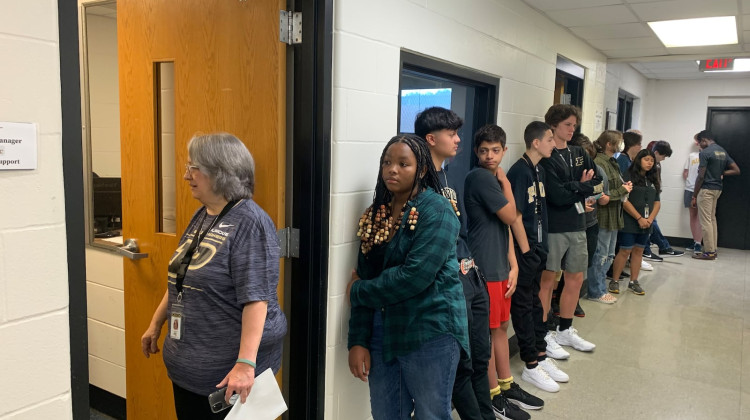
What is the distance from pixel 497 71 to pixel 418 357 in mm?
1991

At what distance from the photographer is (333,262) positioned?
2.05 metres

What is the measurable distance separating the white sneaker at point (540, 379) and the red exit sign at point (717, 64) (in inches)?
194

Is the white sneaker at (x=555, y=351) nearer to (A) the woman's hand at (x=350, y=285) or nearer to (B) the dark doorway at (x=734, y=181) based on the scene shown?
(A) the woman's hand at (x=350, y=285)

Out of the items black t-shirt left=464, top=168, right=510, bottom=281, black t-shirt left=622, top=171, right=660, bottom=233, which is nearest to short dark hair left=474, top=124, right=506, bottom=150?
black t-shirt left=464, top=168, right=510, bottom=281

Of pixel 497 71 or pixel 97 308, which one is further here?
pixel 497 71

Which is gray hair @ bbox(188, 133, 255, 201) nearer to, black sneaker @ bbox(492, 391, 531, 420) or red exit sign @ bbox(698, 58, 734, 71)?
black sneaker @ bbox(492, 391, 531, 420)

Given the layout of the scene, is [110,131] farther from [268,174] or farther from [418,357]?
[418,357]

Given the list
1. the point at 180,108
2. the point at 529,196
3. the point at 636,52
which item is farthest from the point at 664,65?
the point at 180,108

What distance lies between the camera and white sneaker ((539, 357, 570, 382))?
3327mm

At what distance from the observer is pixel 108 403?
9.27 feet

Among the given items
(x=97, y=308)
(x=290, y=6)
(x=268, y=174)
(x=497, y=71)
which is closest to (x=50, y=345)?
(x=268, y=174)

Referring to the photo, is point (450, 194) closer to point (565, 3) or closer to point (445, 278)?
point (445, 278)

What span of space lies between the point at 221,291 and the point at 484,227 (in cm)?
142

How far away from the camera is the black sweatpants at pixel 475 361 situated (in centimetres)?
224
